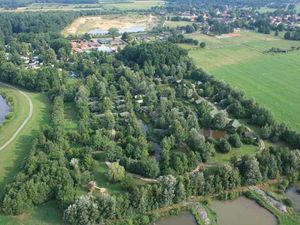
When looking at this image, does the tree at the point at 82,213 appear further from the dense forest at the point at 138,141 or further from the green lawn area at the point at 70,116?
the green lawn area at the point at 70,116

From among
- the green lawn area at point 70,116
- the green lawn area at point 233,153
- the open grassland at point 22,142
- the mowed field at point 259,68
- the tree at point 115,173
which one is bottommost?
the mowed field at point 259,68

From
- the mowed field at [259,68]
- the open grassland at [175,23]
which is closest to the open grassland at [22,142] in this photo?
the mowed field at [259,68]

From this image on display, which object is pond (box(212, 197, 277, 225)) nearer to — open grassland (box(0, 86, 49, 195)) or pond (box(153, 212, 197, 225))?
pond (box(153, 212, 197, 225))

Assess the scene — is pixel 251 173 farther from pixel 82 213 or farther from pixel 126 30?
pixel 126 30

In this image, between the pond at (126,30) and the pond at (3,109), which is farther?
the pond at (126,30)

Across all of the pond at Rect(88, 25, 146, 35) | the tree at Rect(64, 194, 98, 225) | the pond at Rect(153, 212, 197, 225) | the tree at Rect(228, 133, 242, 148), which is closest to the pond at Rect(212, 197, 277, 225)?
the pond at Rect(153, 212, 197, 225)

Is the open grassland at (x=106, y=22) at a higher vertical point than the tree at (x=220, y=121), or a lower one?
lower
